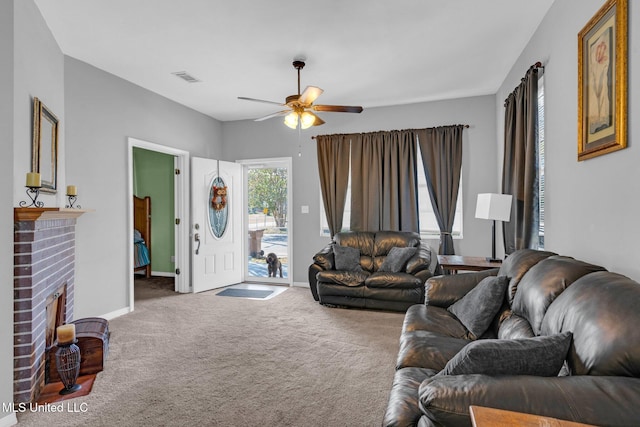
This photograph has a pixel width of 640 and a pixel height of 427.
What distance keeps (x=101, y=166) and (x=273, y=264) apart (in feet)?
10.1

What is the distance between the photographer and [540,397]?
1110 mm

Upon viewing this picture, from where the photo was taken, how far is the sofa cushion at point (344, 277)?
14.4 ft

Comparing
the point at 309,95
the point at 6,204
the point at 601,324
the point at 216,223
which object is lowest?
the point at 601,324

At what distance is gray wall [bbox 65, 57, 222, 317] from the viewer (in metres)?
3.73

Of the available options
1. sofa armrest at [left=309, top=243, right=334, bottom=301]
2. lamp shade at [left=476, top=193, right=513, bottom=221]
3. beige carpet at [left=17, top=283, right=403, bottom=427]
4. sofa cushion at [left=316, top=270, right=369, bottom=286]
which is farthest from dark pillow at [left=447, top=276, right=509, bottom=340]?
sofa armrest at [left=309, top=243, right=334, bottom=301]

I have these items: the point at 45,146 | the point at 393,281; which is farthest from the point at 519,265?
the point at 45,146

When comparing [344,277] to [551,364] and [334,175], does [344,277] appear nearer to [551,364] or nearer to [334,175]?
[334,175]

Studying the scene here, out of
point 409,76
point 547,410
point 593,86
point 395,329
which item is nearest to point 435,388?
point 547,410

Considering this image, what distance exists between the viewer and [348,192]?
5609 mm

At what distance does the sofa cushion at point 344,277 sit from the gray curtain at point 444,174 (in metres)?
1.34

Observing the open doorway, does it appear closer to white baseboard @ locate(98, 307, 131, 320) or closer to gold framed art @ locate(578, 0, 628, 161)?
white baseboard @ locate(98, 307, 131, 320)

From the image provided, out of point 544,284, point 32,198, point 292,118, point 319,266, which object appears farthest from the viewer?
point 319,266

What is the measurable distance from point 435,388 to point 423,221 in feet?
14.0

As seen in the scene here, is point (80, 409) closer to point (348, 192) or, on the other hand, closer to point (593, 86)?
point (593, 86)
